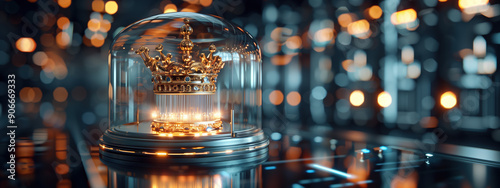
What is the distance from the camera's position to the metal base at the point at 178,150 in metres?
1.60

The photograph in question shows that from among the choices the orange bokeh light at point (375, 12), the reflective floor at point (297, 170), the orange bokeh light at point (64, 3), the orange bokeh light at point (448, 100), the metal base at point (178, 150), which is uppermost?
the orange bokeh light at point (64, 3)

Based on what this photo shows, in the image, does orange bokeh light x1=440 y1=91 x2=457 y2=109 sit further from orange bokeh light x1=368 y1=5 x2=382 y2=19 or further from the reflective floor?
orange bokeh light x1=368 y1=5 x2=382 y2=19

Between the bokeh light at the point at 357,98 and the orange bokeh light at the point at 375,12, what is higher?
the orange bokeh light at the point at 375,12

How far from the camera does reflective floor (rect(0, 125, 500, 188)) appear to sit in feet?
4.05

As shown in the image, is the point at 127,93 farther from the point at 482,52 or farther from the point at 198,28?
the point at 482,52

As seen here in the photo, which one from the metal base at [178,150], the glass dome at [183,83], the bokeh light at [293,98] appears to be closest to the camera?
the metal base at [178,150]

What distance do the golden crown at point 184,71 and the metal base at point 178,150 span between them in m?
0.26

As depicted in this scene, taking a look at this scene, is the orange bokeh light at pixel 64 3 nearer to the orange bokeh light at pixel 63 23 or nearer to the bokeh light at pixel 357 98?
the orange bokeh light at pixel 63 23

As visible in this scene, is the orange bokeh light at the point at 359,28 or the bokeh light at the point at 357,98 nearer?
the orange bokeh light at the point at 359,28

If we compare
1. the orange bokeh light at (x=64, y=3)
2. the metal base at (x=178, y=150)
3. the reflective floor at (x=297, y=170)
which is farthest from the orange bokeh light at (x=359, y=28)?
the orange bokeh light at (x=64, y=3)

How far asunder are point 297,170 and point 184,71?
0.73 m

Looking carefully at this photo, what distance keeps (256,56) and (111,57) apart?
749mm

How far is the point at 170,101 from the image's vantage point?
6.25ft

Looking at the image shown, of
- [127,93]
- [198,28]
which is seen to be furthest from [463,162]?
[127,93]
